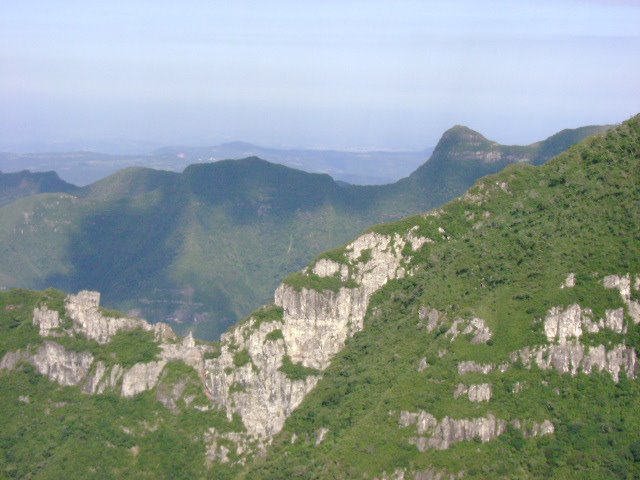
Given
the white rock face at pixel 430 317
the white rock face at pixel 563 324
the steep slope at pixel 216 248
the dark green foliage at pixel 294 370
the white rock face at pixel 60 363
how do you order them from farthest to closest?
the steep slope at pixel 216 248 → the white rock face at pixel 60 363 → the dark green foliage at pixel 294 370 → the white rock face at pixel 430 317 → the white rock face at pixel 563 324

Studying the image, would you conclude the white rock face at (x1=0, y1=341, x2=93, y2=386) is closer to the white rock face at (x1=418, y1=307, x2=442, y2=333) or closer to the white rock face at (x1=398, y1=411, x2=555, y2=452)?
the white rock face at (x1=418, y1=307, x2=442, y2=333)

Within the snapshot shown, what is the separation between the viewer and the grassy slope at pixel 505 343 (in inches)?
2813

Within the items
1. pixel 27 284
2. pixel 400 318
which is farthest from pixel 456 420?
pixel 27 284

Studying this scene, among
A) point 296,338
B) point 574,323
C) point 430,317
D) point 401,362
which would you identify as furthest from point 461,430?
point 296,338

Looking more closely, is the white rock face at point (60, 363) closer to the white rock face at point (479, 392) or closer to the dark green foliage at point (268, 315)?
the dark green foliage at point (268, 315)

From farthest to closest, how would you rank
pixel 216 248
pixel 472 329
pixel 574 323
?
pixel 216 248
pixel 472 329
pixel 574 323

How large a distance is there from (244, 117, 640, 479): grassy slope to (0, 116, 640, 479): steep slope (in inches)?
5.7

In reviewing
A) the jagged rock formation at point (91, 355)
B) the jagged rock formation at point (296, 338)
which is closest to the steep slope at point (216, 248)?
the jagged rock formation at point (91, 355)

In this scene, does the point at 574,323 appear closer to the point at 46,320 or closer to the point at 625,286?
the point at 625,286

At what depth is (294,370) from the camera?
94.4m

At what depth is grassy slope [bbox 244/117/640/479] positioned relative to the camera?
71.4 m

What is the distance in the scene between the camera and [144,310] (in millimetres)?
171875

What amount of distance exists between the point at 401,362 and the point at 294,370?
12.6 m

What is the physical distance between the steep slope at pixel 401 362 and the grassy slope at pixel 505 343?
15 cm
